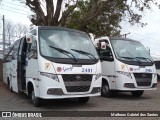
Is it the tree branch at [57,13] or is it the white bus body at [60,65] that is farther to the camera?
the tree branch at [57,13]

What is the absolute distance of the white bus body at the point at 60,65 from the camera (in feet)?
31.9

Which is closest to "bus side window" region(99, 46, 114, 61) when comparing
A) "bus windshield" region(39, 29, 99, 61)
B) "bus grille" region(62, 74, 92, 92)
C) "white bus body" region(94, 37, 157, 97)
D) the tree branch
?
"white bus body" region(94, 37, 157, 97)

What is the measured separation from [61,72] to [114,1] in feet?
45.1

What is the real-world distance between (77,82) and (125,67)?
2988 millimetres

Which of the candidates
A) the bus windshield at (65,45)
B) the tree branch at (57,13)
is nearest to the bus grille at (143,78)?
the bus windshield at (65,45)

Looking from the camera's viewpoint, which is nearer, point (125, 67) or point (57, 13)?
point (125, 67)

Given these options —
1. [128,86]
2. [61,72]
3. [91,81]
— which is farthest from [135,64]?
[61,72]

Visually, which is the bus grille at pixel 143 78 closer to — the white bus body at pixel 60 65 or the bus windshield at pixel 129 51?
the bus windshield at pixel 129 51

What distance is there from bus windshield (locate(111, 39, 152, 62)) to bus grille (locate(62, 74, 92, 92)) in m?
2.82

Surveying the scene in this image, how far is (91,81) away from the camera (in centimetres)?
1032

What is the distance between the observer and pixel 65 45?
34.4ft

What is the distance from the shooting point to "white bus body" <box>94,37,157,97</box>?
40.4ft

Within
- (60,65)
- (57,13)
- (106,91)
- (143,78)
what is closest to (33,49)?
(60,65)

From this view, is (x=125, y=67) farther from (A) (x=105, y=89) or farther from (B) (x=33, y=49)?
(B) (x=33, y=49)
